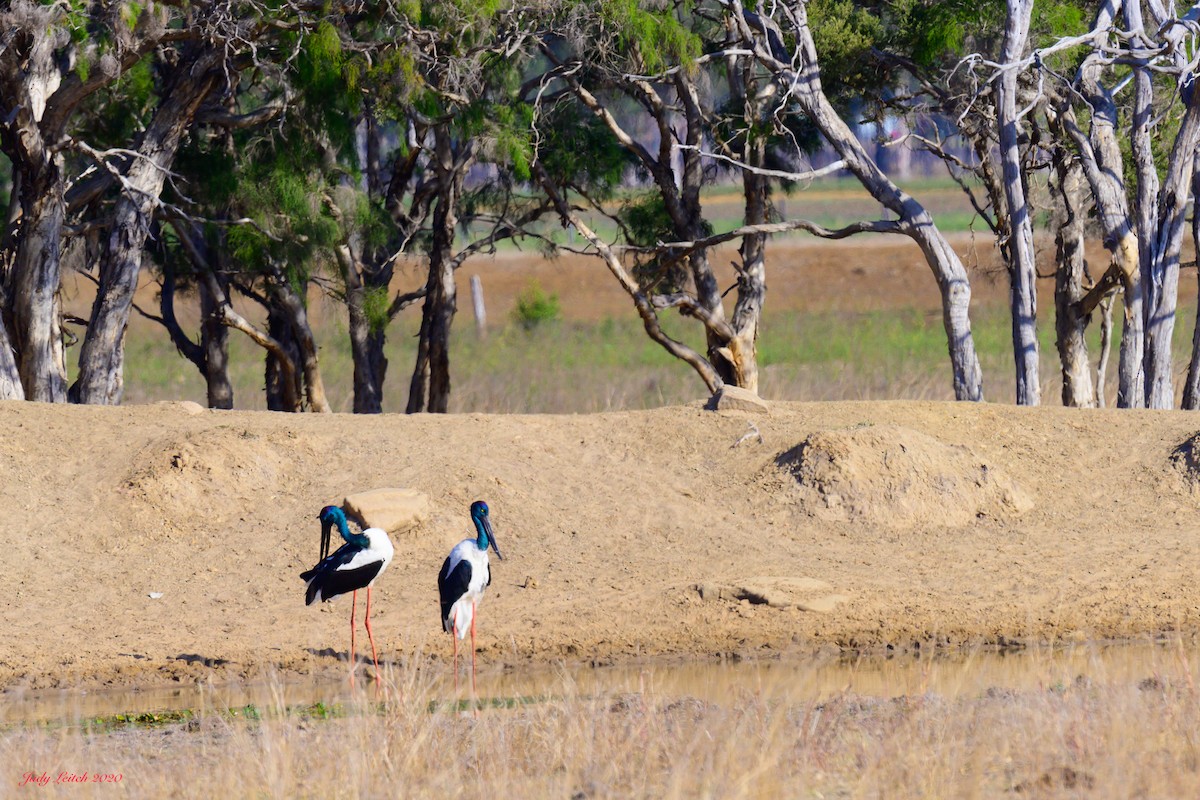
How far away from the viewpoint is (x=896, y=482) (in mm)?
12750

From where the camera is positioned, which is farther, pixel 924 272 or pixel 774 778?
pixel 924 272

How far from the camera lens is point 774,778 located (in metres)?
6.28

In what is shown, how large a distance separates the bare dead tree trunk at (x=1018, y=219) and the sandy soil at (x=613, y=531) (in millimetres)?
1366

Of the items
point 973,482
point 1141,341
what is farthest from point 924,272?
point 973,482

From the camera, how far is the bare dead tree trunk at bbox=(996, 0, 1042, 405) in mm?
15086

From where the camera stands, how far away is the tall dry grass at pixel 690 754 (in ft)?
→ 20.3

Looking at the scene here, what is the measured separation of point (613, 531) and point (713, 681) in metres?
3.06

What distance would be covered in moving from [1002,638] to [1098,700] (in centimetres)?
328

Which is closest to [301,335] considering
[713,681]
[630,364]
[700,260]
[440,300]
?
[440,300]

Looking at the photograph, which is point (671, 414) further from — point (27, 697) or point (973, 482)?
point (27, 697)

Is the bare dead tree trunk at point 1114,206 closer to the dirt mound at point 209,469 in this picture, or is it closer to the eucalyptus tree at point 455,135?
the eucalyptus tree at point 455,135

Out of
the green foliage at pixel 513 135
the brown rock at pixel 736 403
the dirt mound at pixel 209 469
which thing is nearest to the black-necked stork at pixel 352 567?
the dirt mound at pixel 209 469

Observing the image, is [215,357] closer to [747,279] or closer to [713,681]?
[747,279]

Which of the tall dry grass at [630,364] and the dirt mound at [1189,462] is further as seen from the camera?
the tall dry grass at [630,364]
